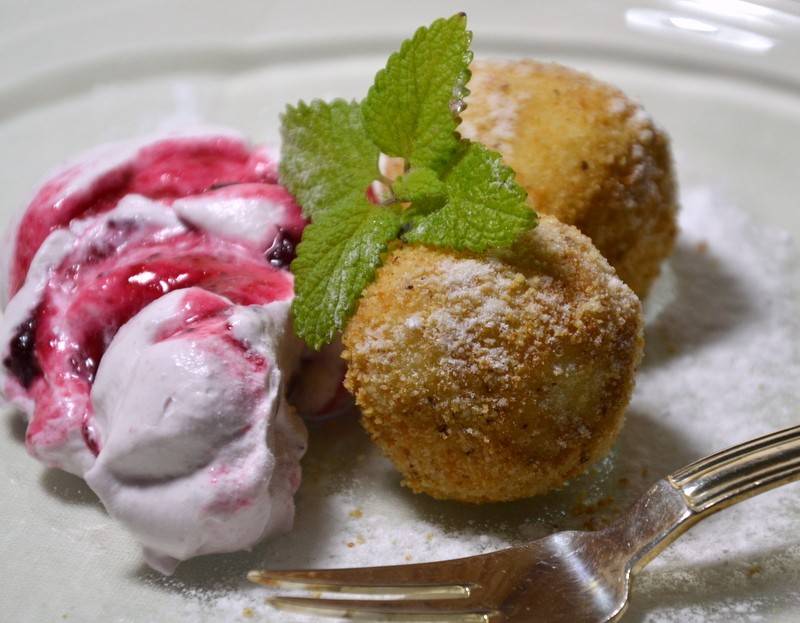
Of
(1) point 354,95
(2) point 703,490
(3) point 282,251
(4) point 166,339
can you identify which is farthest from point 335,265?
(1) point 354,95

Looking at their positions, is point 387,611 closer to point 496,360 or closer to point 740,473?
point 496,360

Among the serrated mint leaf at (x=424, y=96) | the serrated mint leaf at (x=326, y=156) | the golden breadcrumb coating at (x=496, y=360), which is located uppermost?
the serrated mint leaf at (x=424, y=96)

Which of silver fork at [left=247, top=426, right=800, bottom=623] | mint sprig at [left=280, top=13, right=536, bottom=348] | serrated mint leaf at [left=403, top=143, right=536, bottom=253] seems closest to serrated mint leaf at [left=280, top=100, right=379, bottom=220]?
mint sprig at [left=280, top=13, right=536, bottom=348]

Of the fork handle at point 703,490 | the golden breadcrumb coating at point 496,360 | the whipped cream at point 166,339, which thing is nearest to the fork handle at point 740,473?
the fork handle at point 703,490

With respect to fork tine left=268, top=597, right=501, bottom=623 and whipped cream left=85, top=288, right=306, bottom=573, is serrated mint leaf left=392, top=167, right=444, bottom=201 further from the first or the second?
fork tine left=268, top=597, right=501, bottom=623

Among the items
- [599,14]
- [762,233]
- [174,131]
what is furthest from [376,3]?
[762,233]

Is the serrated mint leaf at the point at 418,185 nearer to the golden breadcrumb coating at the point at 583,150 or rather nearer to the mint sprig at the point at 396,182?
the mint sprig at the point at 396,182
